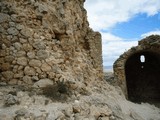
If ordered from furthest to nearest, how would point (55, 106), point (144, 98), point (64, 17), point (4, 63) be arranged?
point (144, 98)
point (64, 17)
point (4, 63)
point (55, 106)

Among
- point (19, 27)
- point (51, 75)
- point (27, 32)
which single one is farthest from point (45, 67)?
point (19, 27)

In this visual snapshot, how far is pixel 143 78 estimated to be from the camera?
15469 mm

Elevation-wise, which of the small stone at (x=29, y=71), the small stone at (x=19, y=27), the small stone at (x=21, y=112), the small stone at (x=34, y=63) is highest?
the small stone at (x=19, y=27)

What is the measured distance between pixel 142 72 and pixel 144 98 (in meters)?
1.55

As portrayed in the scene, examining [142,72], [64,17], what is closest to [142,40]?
[142,72]

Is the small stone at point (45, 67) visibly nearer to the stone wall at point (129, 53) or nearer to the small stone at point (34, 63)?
the small stone at point (34, 63)

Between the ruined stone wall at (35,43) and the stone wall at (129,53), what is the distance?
5.37 meters

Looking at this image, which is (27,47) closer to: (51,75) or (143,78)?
(51,75)

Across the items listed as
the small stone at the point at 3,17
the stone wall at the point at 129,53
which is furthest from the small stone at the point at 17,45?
the stone wall at the point at 129,53

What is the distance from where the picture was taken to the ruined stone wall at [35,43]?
539cm

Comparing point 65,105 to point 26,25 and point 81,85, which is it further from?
point 26,25

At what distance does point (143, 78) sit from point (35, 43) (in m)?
11.0

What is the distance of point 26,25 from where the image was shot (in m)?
5.64

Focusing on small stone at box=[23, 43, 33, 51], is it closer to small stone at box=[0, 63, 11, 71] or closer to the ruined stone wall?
the ruined stone wall
